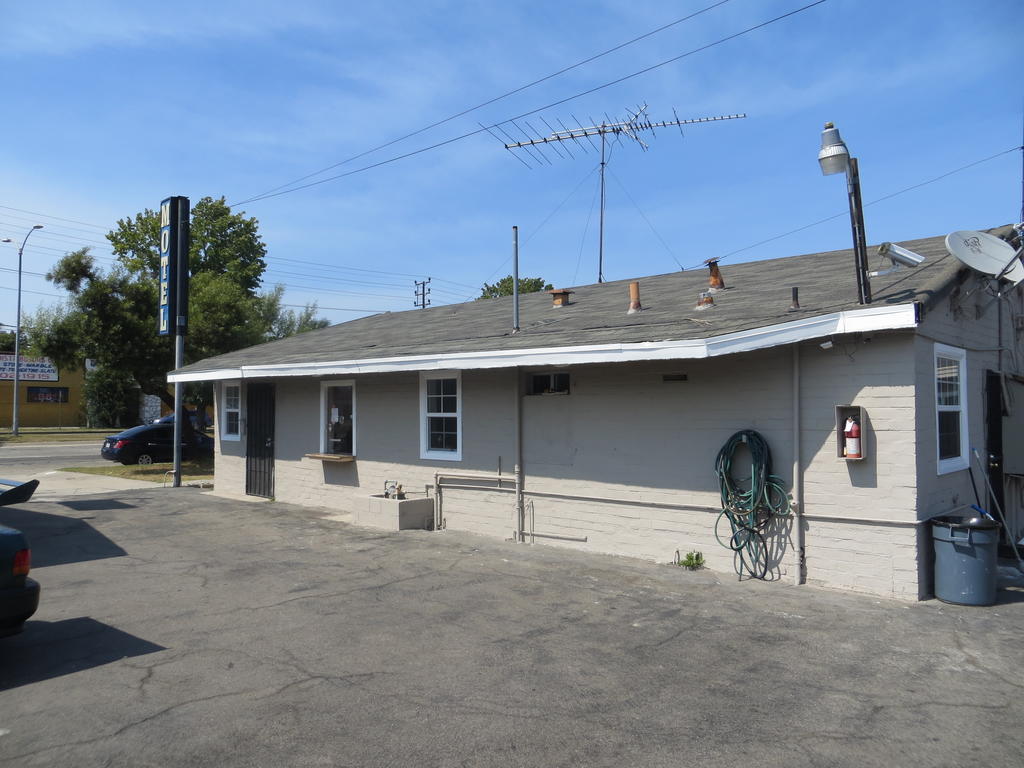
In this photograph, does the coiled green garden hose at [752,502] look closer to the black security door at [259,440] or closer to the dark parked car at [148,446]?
the black security door at [259,440]

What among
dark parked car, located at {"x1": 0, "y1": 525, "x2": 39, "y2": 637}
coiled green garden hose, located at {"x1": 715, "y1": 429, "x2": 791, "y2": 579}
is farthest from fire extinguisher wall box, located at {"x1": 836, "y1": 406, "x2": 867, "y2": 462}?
dark parked car, located at {"x1": 0, "y1": 525, "x2": 39, "y2": 637}

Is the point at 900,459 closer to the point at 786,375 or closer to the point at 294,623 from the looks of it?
the point at 786,375

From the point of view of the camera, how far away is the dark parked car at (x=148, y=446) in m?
23.9

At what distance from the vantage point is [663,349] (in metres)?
8.13

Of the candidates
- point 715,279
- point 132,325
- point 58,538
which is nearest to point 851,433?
point 715,279

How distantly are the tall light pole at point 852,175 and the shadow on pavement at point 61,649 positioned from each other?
7.34 metres

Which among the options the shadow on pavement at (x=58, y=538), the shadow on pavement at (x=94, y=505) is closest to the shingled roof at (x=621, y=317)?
the shadow on pavement at (x=94, y=505)

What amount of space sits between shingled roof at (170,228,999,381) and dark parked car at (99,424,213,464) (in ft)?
29.1

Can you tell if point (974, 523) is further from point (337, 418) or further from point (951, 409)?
point (337, 418)

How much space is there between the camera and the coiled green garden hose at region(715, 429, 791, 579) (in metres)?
8.08

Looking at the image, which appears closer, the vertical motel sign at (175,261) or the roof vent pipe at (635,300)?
the roof vent pipe at (635,300)

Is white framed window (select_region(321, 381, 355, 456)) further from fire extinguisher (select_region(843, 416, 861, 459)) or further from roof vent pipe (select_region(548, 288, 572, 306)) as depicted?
fire extinguisher (select_region(843, 416, 861, 459))

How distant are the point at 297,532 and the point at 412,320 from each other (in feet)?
21.9

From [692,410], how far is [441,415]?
4.36 m
